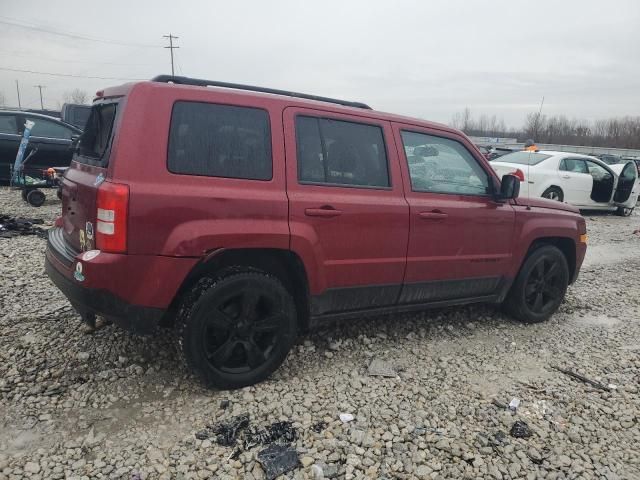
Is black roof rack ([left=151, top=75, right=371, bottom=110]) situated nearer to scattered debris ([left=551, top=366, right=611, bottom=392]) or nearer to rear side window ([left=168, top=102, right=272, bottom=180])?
rear side window ([left=168, top=102, right=272, bottom=180])

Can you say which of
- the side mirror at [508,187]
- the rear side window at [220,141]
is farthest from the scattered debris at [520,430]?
the rear side window at [220,141]

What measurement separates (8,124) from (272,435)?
994 centimetres

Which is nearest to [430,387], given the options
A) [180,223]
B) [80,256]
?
[180,223]

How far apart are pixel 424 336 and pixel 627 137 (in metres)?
78.2

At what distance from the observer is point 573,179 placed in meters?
11.8

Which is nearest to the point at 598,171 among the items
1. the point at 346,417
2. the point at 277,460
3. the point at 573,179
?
the point at 573,179

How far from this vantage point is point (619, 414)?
3.15 m

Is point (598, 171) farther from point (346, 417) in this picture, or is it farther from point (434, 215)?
point (346, 417)

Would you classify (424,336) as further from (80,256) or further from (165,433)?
(80,256)

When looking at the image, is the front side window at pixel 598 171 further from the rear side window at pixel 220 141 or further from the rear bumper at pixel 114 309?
the rear bumper at pixel 114 309

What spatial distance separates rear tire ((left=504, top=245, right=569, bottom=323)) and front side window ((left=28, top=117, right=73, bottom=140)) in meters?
9.25

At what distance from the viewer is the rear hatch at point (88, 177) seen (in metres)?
2.73

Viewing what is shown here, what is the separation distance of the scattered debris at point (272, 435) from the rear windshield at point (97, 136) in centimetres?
176

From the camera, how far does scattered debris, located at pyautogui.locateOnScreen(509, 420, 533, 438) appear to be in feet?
9.34
